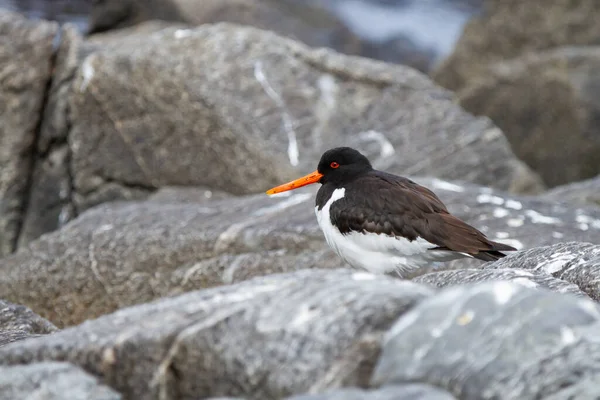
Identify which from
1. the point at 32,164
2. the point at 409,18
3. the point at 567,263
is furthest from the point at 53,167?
the point at 409,18

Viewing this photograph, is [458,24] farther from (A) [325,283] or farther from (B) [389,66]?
(A) [325,283]

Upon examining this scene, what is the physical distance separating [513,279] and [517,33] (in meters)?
9.76

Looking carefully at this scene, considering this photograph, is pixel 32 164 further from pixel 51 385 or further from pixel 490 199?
pixel 51 385

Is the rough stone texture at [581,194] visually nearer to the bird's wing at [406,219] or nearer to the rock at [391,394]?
the bird's wing at [406,219]

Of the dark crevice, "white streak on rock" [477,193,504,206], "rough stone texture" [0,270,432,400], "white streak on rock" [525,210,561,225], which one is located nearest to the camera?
"rough stone texture" [0,270,432,400]

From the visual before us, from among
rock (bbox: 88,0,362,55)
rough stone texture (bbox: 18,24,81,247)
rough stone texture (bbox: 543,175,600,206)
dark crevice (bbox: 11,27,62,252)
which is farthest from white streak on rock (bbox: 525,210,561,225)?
rock (bbox: 88,0,362,55)

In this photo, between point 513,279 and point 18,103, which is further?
point 18,103

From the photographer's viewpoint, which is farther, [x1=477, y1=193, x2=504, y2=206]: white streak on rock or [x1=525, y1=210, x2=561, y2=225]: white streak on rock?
[x1=477, y1=193, x2=504, y2=206]: white streak on rock

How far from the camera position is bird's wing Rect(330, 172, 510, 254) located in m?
4.67

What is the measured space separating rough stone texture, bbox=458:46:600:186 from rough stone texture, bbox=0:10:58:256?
5.38 m

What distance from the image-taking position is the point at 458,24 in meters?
20.0

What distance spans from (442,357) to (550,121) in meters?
8.68

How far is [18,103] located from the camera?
834 cm

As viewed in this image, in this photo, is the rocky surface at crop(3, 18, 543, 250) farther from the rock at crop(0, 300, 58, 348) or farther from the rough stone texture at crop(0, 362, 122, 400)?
the rough stone texture at crop(0, 362, 122, 400)
